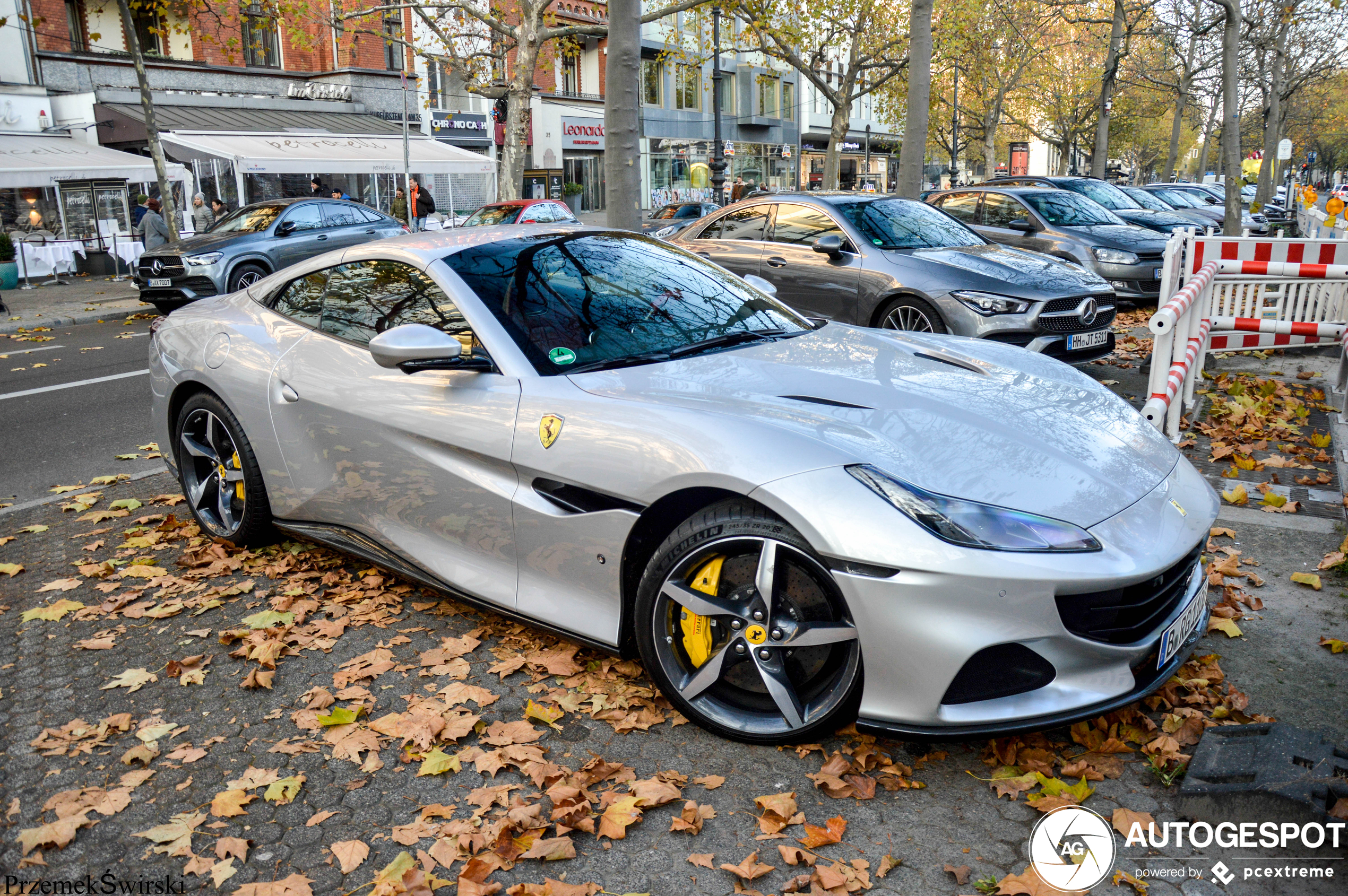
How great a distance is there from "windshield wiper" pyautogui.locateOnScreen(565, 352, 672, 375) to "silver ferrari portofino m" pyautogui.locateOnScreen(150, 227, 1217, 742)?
0.01 meters

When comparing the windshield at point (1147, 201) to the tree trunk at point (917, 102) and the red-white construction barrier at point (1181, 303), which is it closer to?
the tree trunk at point (917, 102)

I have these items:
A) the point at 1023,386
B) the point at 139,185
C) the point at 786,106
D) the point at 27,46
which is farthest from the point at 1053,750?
the point at 786,106

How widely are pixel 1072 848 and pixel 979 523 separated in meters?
0.83

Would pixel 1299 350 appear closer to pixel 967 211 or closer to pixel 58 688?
pixel 967 211

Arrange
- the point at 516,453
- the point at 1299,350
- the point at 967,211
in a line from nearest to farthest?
1. the point at 516,453
2. the point at 1299,350
3. the point at 967,211

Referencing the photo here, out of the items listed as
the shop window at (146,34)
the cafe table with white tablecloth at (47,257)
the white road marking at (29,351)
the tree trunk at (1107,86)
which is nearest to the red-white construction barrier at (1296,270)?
the white road marking at (29,351)

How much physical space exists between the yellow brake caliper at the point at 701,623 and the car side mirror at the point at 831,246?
5.97 metres

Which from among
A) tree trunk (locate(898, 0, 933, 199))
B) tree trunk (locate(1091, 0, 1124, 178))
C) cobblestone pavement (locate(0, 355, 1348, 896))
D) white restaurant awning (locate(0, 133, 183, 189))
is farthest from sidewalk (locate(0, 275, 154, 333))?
tree trunk (locate(1091, 0, 1124, 178))

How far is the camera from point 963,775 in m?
2.90

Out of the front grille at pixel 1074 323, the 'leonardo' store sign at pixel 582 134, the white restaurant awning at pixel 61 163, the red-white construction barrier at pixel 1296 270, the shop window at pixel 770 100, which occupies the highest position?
the shop window at pixel 770 100

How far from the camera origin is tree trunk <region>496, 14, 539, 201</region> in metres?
24.9

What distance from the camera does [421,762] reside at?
305 centimetres

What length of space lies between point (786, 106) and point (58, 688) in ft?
195

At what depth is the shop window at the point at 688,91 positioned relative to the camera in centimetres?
4881
